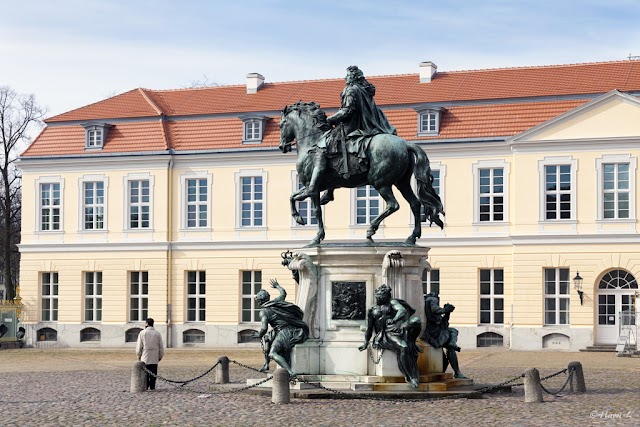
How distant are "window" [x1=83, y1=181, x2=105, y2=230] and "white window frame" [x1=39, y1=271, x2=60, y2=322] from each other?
2.44 metres

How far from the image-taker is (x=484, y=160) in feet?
137

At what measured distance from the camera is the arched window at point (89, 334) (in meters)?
45.6

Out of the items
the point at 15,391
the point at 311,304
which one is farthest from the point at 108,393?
the point at 311,304

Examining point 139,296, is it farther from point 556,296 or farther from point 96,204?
point 556,296

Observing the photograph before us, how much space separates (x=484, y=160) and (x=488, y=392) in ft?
→ 71.9

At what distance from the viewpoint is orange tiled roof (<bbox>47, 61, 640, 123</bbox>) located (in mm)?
42375

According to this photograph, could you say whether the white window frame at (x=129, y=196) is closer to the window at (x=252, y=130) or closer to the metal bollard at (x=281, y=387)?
the window at (x=252, y=130)

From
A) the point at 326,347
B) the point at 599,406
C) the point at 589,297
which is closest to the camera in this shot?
the point at 599,406

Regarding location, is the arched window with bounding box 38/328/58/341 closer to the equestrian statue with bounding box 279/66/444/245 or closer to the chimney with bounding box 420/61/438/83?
the chimney with bounding box 420/61/438/83

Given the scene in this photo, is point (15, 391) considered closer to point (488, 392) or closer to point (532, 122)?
point (488, 392)

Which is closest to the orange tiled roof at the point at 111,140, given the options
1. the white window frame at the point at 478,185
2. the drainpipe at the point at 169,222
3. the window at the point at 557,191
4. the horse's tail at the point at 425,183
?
the drainpipe at the point at 169,222

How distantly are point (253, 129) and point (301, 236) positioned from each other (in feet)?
14.5

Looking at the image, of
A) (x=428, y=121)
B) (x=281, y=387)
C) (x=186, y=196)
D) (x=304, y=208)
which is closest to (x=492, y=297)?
(x=428, y=121)

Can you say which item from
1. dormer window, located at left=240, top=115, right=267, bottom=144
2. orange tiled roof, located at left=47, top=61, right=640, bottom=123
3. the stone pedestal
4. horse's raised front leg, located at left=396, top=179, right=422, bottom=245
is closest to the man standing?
the stone pedestal
